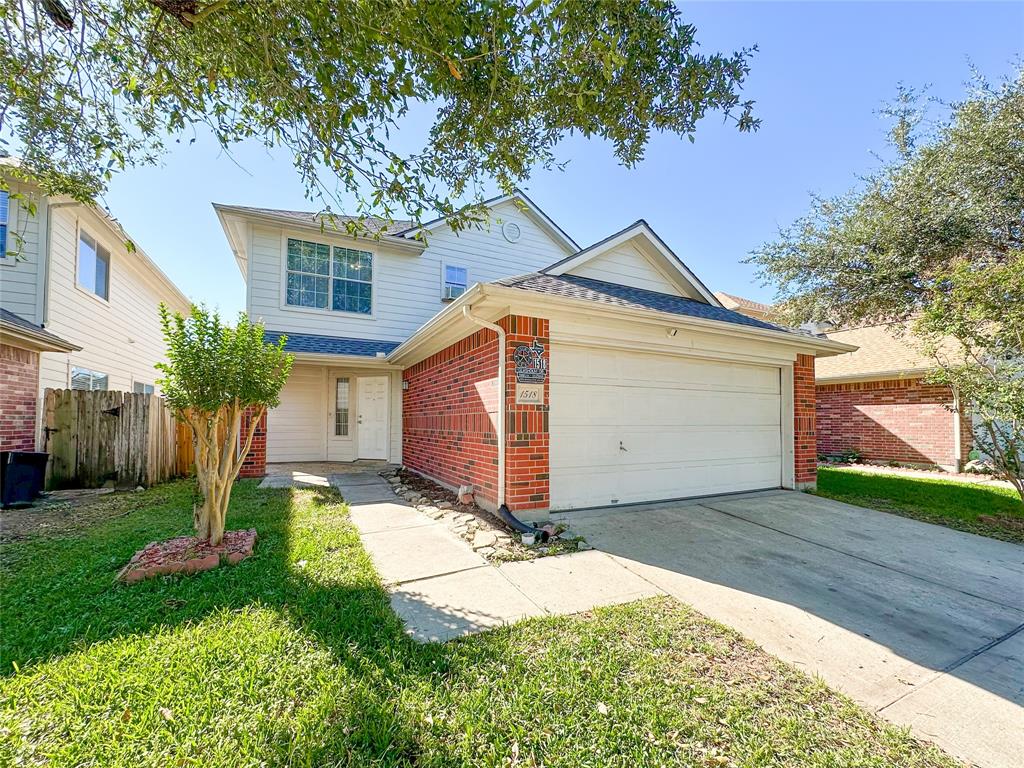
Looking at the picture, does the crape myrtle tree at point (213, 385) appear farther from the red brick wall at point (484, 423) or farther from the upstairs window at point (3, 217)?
the upstairs window at point (3, 217)

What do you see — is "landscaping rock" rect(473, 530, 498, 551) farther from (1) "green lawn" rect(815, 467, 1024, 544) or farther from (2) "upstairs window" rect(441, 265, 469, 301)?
(2) "upstairs window" rect(441, 265, 469, 301)

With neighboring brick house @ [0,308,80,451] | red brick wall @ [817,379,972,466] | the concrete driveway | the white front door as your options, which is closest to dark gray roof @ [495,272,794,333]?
the concrete driveway

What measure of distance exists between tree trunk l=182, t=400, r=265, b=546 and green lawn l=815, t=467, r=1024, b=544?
8.46 metres

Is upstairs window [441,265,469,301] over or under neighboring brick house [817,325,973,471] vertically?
over

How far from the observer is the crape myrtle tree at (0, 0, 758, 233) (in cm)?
307

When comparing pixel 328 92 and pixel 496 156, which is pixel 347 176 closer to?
pixel 328 92

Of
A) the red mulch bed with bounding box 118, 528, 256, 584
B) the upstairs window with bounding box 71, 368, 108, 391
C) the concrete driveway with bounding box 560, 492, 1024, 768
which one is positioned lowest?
the concrete driveway with bounding box 560, 492, 1024, 768

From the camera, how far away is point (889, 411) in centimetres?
1122

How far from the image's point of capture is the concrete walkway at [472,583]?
9.41ft

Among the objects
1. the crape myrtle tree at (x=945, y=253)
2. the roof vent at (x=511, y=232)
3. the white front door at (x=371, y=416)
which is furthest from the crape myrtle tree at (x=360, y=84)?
the roof vent at (x=511, y=232)

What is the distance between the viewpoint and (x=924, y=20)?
20.2ft

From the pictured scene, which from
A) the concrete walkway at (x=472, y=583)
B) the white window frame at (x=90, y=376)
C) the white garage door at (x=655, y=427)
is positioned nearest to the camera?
the concrete walkway at (x=472, y=583)

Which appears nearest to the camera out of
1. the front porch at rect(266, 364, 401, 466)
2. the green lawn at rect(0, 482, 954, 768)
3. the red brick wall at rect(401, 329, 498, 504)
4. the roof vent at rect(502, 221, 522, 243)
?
the green lawn at rect(0, 482, 954, 768)

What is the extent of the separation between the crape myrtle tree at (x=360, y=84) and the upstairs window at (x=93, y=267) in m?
6.37
